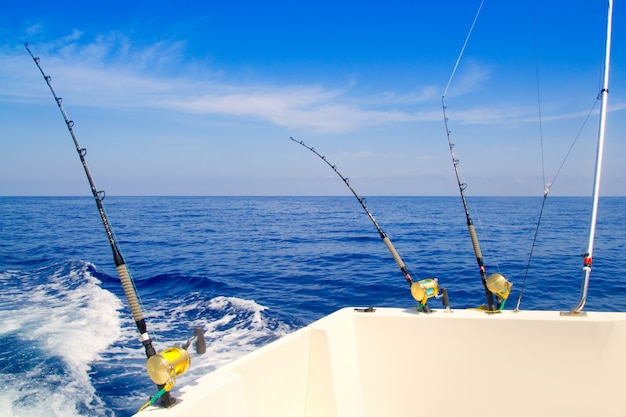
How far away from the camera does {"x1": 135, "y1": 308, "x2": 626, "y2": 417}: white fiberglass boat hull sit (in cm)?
272

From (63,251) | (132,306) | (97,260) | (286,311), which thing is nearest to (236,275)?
(286,311)

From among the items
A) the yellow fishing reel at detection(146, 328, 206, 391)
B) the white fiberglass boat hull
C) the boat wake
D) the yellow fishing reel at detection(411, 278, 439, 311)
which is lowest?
the boat wake

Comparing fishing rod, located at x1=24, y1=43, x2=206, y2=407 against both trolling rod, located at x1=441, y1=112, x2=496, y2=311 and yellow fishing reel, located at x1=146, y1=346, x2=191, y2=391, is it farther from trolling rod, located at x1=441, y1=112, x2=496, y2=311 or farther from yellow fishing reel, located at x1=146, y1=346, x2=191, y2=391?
trolling rod, located at x1=441, y1=112, x2=496, y2=311

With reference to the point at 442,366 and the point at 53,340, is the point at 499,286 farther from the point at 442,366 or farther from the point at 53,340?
the point at 53,340

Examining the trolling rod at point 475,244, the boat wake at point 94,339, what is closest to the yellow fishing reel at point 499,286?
the trolling rod at point 475,244

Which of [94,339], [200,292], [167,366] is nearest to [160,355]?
[167,366]

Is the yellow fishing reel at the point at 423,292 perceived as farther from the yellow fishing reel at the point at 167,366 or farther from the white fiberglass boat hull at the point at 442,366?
the yellow fishing reel at the point at 167,366

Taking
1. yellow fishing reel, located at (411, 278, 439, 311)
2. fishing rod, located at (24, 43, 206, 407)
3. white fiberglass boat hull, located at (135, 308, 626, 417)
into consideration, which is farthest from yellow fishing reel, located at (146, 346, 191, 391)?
yellow fishing reel, located at (411, 278, 439, 311)

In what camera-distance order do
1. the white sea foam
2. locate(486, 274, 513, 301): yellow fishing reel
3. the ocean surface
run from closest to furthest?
locate(486, 274, 513, 301): yellow fishing reel → the white sea foam → the ocean surface

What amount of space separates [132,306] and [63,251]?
16.0 m

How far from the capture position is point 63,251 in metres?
15.7

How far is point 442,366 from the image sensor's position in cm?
305

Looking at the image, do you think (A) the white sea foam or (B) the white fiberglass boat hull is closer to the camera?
(B) the white fiberglass boat hull

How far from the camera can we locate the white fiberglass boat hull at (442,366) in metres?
2.72
